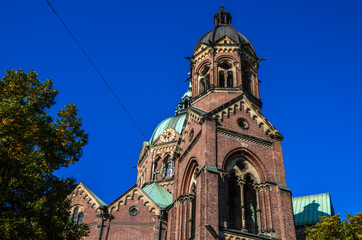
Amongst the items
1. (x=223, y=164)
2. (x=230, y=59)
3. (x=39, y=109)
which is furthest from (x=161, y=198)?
(x=39, y=109)

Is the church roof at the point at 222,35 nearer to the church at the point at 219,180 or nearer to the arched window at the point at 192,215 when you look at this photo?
the church at the point at 219,180

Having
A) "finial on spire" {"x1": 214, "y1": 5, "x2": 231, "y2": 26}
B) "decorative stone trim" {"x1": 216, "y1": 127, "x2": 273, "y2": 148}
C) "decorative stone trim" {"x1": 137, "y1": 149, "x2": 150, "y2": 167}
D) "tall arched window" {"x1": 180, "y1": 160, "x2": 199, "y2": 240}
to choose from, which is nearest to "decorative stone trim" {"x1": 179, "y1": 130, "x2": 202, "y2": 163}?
"tall arched window" {"x1": 180, "y1": 160, "x2": 199, "y2": 240}

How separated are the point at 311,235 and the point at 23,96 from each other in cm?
1566

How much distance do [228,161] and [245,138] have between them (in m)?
2.11

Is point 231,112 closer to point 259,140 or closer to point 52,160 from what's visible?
point 259,140

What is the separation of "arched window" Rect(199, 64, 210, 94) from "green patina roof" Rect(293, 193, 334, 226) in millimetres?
12241

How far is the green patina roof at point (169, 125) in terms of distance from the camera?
4028 centimetres

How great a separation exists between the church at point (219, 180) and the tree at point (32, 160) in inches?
341

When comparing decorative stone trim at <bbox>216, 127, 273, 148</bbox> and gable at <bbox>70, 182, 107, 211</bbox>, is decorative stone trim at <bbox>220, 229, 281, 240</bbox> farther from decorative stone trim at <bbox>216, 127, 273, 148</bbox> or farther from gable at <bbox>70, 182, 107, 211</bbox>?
gable at <bbox>70, 182, 107, 211</bbox>

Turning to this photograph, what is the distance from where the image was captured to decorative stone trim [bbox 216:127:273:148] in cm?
2400

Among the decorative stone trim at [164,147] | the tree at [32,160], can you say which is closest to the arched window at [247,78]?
the decorative stone trim at [164,147]

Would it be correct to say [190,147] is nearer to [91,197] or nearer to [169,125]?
[91,197]

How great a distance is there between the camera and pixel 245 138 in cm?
2439

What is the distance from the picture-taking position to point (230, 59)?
94.5 ft
